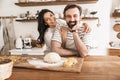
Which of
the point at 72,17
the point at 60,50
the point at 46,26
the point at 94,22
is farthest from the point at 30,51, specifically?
the point at 72,17

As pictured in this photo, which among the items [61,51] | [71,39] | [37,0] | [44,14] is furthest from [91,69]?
[37,0]

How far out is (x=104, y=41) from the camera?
358 centimetres

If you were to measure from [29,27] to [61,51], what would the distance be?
2.04m

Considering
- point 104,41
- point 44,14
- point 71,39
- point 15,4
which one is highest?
point 15,4

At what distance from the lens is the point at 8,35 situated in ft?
12.4

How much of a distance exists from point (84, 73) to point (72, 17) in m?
0.79

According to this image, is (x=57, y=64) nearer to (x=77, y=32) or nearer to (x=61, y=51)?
(x=61, y=51)

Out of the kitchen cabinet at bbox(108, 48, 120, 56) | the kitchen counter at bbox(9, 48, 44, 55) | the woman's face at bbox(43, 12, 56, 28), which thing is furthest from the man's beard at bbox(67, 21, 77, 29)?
the kitchen cabinet at bbox(108, 48, 120, 56)

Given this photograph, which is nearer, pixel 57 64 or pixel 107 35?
pixel 57 64

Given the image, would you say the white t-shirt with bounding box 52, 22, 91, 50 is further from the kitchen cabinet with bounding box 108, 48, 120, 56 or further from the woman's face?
the kitchen cabinet with bounding box 108, 48, 120, 56

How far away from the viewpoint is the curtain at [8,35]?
3.73m

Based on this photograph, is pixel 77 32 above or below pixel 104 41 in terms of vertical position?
above

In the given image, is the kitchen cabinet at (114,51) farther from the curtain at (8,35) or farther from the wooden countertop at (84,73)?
the wooden countertop at (84,73)

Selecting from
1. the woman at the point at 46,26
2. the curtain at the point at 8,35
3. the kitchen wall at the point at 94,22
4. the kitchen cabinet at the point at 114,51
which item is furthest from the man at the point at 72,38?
the curtain at the point at 8,35
